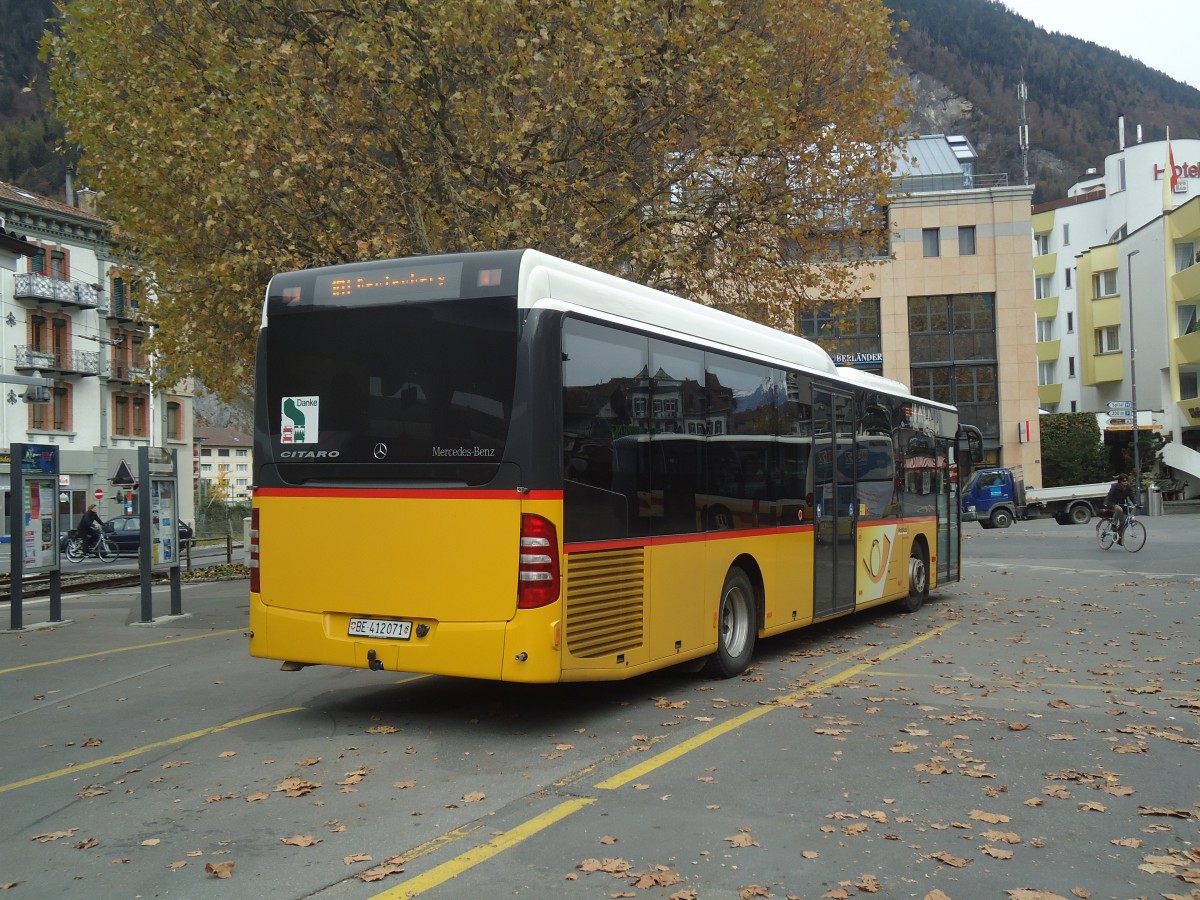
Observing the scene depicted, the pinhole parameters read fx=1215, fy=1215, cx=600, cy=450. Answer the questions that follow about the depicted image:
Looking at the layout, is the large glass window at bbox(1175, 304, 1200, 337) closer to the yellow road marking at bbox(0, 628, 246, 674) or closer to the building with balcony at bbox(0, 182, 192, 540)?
the building with balcony at bbox(0, 182, 192, 540)

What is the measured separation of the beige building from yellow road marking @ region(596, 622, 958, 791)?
47959mm

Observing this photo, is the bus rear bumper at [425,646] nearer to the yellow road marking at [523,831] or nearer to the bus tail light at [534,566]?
the bus tail light at [534,566]

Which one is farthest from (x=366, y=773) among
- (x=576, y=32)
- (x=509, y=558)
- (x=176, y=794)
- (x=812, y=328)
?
(x=812, y=328)

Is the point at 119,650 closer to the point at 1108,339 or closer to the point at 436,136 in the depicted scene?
the point at 436,136

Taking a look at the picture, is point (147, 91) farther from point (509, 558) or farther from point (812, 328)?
point (812, 328)

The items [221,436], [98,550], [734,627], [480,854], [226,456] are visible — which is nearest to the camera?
[480,854]

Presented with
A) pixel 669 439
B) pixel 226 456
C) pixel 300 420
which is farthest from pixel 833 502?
pixel 226 456

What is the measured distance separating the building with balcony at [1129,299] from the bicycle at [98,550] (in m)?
41.6

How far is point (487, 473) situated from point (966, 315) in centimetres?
5407

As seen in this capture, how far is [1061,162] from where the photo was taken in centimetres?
15288

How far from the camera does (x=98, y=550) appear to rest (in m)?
39.0

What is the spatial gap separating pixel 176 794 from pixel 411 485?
95.8 inches

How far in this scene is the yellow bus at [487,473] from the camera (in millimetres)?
7734

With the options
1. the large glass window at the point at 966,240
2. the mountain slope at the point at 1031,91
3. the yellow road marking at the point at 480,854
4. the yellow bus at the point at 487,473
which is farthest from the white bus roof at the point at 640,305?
the mountain slope at the point at 1031,91
